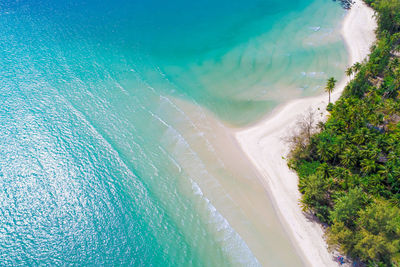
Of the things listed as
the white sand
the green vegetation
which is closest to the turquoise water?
the white sand

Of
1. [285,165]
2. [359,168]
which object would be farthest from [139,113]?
[359,168]

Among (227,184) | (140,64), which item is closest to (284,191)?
(227,184)

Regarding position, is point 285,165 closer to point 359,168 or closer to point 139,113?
point 359,168

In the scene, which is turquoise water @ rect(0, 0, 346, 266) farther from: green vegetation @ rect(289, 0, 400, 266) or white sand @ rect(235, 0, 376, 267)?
green vegetation @ rect(289, 0, 400, 266)

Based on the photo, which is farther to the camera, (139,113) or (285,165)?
(139,113)

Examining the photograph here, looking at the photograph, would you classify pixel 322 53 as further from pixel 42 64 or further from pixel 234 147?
pixel 42 64

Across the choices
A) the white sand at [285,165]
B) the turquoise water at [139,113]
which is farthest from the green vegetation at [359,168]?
the turquoise water at [139,113]
